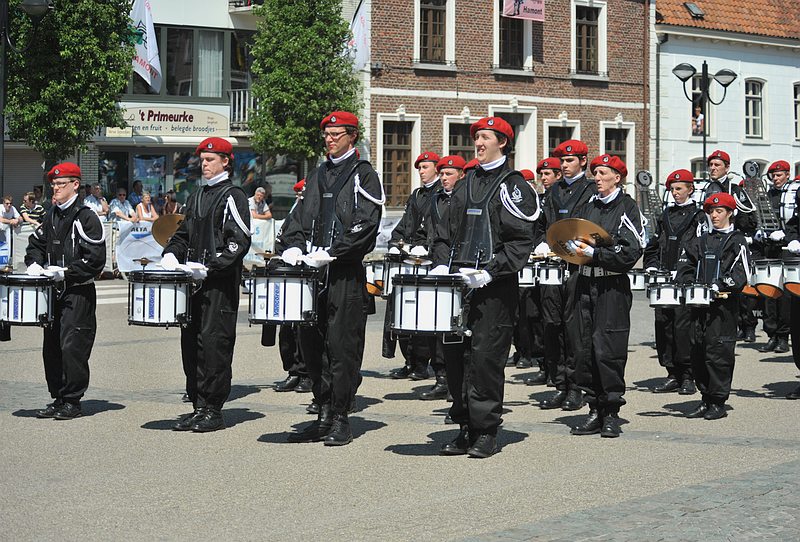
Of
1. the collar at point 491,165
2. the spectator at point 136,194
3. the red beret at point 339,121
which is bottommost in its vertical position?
the collar at point 491,165

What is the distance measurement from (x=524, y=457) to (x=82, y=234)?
410cm

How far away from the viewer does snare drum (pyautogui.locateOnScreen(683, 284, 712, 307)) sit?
11.6 meters

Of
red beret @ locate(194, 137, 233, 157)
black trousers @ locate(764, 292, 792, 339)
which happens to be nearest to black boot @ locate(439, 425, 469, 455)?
red beret @ locate(194, 137, 233, 157)

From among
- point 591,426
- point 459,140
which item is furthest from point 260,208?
point 591,426

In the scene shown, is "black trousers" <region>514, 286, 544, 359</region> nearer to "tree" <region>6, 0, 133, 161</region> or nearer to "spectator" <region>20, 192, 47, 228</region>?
"spectator" <region>20, 192, 47, 228</region>

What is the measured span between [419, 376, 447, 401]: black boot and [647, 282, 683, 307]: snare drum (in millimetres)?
1991

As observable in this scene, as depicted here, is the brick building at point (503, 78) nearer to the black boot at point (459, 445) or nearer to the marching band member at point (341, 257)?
the marching band member at point (341, 257)

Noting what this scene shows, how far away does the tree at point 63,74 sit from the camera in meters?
28.5

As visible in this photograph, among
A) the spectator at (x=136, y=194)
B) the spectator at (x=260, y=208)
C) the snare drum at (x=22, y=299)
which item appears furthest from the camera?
the spectator at (x=136, y=194)

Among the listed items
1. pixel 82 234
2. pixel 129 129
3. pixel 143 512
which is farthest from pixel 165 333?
pixel 129 129

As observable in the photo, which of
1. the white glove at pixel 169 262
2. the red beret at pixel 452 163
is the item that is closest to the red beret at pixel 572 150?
the red beret at pixel 452 163

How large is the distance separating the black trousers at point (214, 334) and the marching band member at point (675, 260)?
423cm

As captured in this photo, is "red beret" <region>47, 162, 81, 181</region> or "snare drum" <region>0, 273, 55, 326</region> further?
"red beret" <region>47, 162, 81, 181</region>

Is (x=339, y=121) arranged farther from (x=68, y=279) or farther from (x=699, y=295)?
(x=699, y=295)
